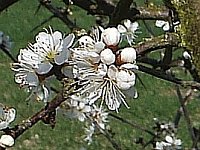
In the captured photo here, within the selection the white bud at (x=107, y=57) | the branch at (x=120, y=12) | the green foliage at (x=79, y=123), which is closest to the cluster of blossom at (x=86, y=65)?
the white bud at (x=107, y=57)

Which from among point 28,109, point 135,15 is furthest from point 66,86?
point 28,109

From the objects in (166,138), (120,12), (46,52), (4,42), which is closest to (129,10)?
(120,12)

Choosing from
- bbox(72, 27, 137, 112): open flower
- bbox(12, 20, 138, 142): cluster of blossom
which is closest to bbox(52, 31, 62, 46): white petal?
bbox(12, 20, 138, 142): cluster of blossom

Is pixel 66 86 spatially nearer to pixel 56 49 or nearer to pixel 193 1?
pixel 56 49

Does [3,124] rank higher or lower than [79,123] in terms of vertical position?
higher

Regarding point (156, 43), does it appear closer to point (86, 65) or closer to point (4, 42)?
point (86, 65)

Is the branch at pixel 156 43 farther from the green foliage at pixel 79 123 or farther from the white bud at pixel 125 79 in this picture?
the green foliage at pixel 79 123

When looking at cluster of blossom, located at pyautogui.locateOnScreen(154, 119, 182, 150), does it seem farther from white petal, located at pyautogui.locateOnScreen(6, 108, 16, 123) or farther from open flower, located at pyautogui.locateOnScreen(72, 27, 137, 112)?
open flower, located at pyautogui.locateOnScreen(72, 27, 137, 112)
